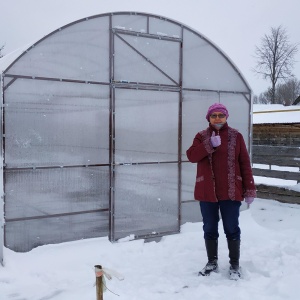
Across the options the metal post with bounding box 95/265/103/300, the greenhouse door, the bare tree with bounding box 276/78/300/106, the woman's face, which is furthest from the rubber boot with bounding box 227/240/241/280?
the bare tree with bounding box 276/78/300/106

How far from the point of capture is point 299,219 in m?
7.46

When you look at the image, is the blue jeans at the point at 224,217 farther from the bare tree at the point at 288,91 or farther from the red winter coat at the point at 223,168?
the bare tree at the point at 288,91

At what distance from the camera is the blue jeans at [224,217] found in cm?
469

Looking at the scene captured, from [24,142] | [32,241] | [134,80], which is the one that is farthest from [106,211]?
[134,80]

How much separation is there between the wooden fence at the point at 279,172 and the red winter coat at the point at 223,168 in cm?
429

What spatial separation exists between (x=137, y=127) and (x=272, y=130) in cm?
1422

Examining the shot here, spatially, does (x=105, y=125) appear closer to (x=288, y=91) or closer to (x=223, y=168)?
(x=223, y=168)

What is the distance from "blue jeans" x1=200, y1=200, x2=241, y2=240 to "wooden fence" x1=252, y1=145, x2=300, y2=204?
4.33 m

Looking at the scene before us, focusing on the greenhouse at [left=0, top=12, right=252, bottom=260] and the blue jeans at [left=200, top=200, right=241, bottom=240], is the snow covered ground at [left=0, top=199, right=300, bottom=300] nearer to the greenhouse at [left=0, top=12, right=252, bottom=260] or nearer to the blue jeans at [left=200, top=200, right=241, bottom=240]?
the greenhouse at [left=0, top=12, right=252, bottom=260]

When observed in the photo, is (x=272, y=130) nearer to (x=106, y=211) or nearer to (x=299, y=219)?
(x=299, y=219)

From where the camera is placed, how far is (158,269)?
16.7 feet

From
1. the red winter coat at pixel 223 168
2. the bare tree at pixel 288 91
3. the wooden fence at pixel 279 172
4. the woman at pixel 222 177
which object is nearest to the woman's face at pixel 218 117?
the woman at pixel 222 177

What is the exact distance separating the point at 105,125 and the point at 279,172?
191 inches

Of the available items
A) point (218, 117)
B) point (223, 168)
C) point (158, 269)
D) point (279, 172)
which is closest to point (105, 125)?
point (218, 117)
